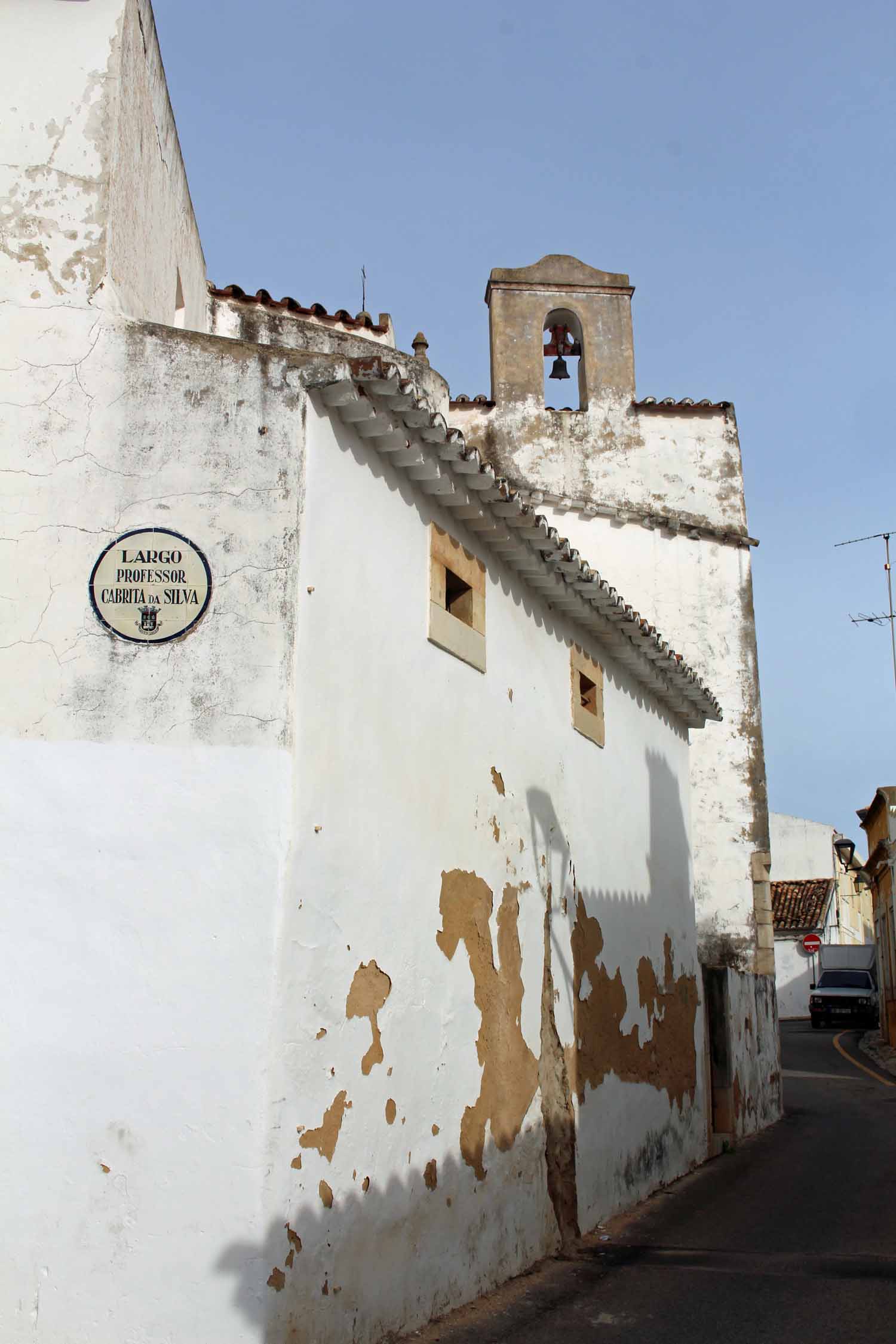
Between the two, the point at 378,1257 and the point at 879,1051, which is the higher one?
the point at 378,1257

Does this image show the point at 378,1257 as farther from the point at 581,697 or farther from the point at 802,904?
the point at 802,904

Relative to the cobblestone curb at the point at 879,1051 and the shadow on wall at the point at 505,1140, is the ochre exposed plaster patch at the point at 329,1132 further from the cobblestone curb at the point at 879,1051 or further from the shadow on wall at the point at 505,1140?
the cobblestone curb at the point at 879,1051

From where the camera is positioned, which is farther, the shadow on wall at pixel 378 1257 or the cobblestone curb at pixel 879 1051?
the cobblestone curb at pixel 879 1051

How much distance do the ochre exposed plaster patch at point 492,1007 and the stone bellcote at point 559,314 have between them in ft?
32.5

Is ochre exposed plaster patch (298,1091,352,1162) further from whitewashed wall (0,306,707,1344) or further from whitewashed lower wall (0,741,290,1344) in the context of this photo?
whitewashed lower wall (0,741,290,1344)

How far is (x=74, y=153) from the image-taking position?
20.0 ft

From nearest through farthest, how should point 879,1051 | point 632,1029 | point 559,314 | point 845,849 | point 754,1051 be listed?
point 632,1029 < point 754,1051 < point 559,314 < point 845,849 < point 879,1051

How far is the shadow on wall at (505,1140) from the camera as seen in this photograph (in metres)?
5.15

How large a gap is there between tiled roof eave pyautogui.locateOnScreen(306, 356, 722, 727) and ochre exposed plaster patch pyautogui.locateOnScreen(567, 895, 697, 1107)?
7.33 feet

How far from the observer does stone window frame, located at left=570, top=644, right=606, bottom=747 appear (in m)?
9.47

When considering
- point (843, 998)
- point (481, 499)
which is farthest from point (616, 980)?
point (843, 998)

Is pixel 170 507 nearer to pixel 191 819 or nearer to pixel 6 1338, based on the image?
pixel 191 819

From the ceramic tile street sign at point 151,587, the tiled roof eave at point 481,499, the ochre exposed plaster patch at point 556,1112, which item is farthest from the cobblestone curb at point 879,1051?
the ceramic tile street sign at point 151,587

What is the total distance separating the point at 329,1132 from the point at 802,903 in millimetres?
37501
